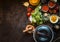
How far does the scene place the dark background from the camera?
74.3 inches

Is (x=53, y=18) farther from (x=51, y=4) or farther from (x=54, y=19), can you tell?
(x=51, y=4)

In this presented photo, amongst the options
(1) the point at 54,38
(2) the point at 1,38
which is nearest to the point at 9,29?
(2) the point at 1,38

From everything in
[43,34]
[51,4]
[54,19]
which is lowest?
[43,34]

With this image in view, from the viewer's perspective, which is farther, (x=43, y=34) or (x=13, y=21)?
(x=13, y=21)

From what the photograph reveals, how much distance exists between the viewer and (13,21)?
1.92 m

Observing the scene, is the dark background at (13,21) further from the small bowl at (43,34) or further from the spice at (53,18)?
the spice at (53,18)

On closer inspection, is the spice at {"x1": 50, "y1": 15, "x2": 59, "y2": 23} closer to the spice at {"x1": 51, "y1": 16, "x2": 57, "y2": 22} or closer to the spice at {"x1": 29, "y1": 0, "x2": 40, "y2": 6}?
the spice at {"x1": 51, "y1": 16, "x2": 57, "y2": 22}

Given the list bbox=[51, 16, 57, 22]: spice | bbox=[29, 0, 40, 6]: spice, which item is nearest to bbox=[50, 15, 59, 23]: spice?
bbox=[51, 16, 57, 22]: spice

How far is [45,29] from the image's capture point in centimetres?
182

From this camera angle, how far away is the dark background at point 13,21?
1888 mm

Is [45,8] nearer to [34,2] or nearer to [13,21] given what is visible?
[34,2]

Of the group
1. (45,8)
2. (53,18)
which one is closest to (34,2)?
(45,8)

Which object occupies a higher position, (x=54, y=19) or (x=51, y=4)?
(x=51, y=4)

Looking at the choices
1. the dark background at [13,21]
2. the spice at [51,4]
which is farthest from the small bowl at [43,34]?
the spice at [51,4]
